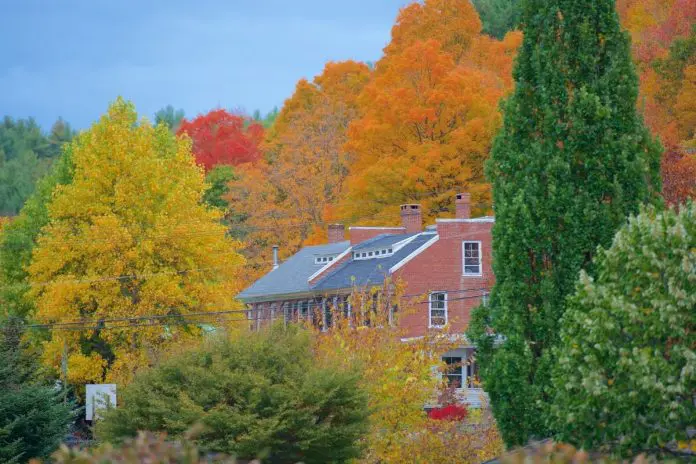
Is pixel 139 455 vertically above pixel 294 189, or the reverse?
pixel 294 189

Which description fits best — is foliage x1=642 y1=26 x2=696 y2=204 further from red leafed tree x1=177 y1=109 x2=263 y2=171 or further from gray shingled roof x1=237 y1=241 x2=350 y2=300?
red leafed tree x1=177 y1=109 x2=263 y2=171

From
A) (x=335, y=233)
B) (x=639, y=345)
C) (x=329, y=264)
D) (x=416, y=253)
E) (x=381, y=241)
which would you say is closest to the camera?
(x=639, y=345)

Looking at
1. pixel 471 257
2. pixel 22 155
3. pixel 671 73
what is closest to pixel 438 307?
pixel 471 257

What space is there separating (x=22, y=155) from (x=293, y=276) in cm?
12623

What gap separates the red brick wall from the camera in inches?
1811

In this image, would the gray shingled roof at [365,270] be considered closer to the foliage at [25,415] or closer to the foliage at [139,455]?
the foliage at [25,415]

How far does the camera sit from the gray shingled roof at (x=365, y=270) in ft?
150

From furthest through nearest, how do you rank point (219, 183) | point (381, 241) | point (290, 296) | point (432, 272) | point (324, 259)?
1. point (219, 183)
2. point (324, 259)
3. point (290, 296)
4. point (381, 241)
5. point (432, 272)

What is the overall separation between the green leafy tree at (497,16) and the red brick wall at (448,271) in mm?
42173

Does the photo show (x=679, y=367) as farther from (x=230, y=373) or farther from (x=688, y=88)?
(x=688, y=88)

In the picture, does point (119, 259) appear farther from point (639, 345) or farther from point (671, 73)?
point (639, 345)

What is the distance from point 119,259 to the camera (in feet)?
139

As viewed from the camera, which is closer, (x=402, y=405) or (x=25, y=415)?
(x=402, y=405)

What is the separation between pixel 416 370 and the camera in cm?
2603
